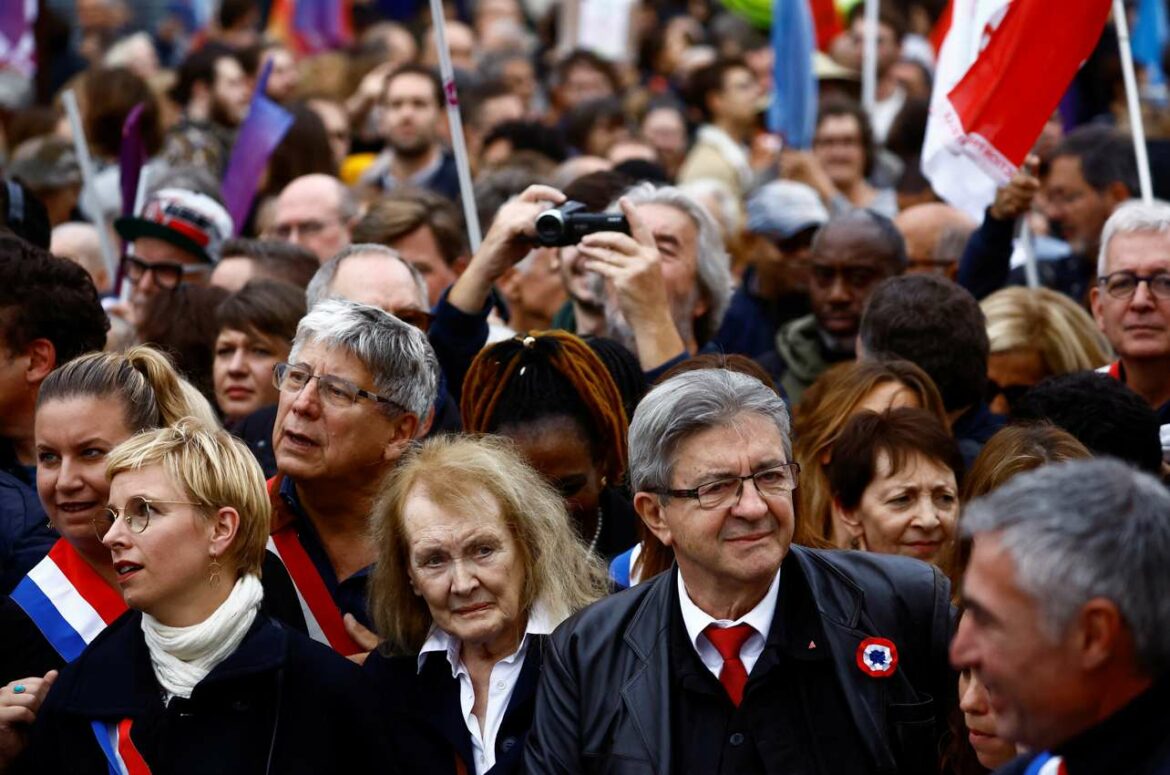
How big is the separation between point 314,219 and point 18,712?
4.32 metres

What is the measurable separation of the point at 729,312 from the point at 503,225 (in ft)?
7.66

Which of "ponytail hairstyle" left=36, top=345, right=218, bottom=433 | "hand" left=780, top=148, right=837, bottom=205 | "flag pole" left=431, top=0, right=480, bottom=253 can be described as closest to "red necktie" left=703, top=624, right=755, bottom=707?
"ponytail hairstyle" left=36, top=345, right=218, bottom=433

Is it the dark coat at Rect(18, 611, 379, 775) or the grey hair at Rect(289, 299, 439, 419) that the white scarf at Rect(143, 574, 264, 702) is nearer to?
the dark coat at Rect(18, 611, 379, 775)

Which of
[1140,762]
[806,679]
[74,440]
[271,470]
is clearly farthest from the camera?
[271,470]

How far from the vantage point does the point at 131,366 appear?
4.99 metres

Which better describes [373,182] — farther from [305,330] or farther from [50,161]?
[305,330]

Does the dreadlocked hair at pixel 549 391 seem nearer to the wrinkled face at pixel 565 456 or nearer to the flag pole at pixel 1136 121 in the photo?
the wrinkled face at pixel 565 456

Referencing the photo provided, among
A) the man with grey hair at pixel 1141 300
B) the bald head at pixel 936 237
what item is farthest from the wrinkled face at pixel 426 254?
the man with grey hair at pixel 1141 300

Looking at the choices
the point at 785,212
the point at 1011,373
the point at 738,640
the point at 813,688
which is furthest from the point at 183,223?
the point at 813,688

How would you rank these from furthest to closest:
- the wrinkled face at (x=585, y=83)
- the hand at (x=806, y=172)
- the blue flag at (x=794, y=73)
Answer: the wrinkled face at (x=585, y=83) < the blue flag at (x=794, y=73) < the hand at (x=806, y=172)

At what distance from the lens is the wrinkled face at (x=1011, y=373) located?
6.49 m

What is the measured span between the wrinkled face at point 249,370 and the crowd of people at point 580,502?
14mm

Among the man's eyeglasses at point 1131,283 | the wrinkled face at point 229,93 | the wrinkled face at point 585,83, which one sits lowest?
the wrinkled face at point 585,83

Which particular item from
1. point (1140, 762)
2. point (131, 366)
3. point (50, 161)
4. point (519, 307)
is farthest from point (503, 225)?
point (50, 161)
